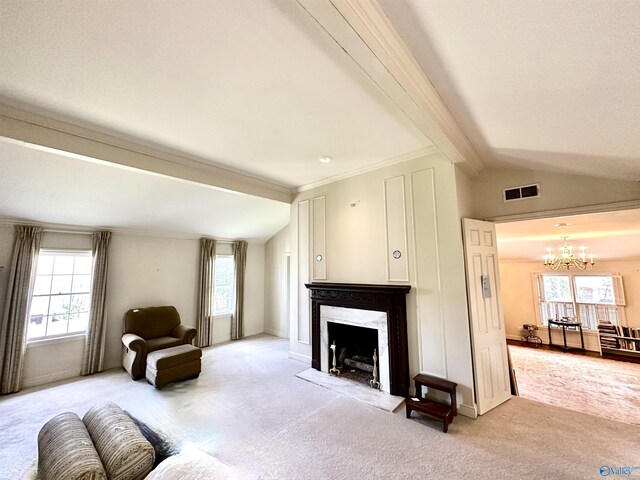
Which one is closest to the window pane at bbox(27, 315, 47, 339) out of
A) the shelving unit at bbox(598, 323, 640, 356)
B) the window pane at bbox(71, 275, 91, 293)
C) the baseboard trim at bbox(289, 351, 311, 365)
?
the window pane at bbox(71, 275, 91, 293)

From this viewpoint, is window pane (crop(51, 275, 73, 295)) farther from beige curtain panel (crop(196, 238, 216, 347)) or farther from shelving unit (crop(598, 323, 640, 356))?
shelving unit (crop(598, 323, 640, 356))

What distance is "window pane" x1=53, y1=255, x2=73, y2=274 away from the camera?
426 cm

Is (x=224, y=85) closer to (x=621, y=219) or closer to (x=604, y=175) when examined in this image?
(x=604, y=175)

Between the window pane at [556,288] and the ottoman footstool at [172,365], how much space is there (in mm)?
8955

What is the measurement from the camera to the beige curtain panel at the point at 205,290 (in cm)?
570

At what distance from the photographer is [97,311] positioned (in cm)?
431

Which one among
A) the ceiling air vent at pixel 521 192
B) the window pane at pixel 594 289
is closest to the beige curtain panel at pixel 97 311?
the ceiling air vent at pixel 521 192

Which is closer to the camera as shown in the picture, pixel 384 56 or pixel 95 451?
pixel 95 451

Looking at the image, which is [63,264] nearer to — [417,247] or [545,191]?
[417,247]

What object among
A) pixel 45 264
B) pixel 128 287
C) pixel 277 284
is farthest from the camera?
pixel 277 284

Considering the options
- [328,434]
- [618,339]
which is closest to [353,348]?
[328,434]

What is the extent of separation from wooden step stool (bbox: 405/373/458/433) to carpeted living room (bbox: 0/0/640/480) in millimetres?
27

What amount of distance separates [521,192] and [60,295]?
7203 mm

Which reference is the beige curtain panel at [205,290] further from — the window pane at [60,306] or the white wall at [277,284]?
the window pane at [60,306]
